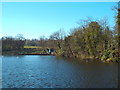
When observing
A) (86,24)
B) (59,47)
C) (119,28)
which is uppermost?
(86,24)

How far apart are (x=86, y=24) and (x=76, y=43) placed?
5.29 metres

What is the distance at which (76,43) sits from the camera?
115 ft

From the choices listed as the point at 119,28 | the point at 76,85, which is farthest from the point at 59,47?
the point at 76,85

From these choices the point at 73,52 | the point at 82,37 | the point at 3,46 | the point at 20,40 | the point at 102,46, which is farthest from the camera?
the point at 20,40

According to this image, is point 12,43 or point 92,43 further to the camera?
point 12,43

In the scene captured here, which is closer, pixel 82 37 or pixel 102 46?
pixel 102 46

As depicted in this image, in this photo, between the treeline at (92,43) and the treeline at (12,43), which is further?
the treeline at (12,43)

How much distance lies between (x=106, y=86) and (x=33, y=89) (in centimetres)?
570

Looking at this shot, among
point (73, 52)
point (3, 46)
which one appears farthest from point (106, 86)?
point (3, 46)

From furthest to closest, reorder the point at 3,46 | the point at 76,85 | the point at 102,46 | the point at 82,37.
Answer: the point at 3,46, the point at 82,37, the point at 102,46, the point at 76,85

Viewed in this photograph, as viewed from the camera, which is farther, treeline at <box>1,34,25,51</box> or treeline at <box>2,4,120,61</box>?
treeline at <box>1,34,25,51</box>

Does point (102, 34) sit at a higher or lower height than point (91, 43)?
higher

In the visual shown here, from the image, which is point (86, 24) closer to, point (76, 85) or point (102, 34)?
point (102, 34)

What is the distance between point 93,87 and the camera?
1100cm
